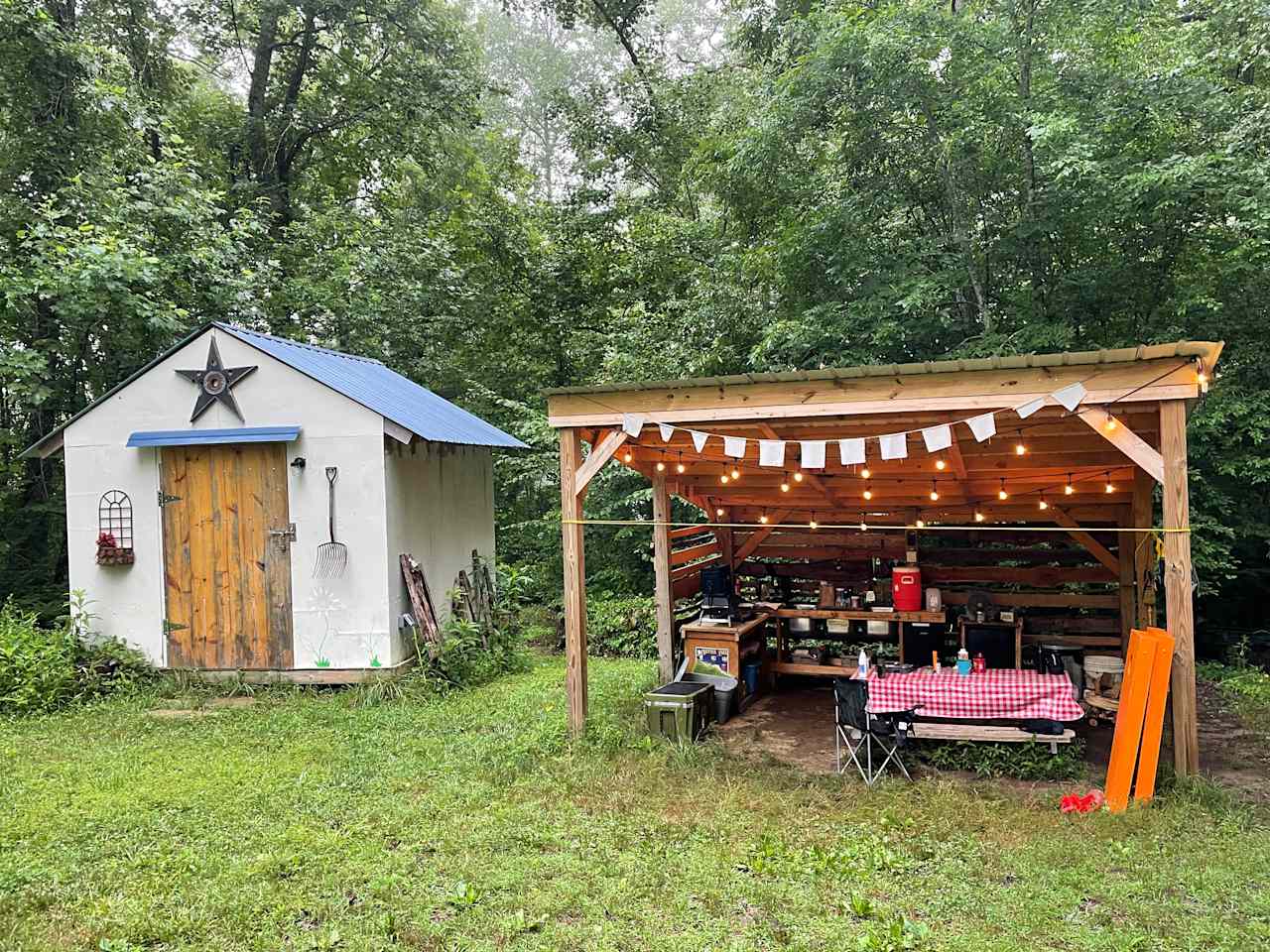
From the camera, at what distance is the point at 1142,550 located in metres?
7.18

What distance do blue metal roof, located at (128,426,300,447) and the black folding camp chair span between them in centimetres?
567

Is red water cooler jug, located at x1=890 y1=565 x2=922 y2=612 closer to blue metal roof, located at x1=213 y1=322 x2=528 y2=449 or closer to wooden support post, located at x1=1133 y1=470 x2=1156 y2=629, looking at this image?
wooden support post, located at x1=1133 y1=470 x2=1156 y2=629

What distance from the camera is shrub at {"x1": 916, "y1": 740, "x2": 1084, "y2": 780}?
5.65 meters

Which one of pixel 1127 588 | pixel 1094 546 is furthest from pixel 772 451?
pixel 1127 588

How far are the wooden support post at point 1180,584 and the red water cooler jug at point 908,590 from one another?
299cm

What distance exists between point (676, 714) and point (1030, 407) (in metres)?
3.29

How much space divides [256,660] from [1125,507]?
8.25 meters

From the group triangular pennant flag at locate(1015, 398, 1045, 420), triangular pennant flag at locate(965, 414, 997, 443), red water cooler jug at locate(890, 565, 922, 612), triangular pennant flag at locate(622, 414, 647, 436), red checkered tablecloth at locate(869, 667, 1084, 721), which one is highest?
triangular pennant flag at locate(622, 414, 647, 436)

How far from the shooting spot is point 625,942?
3619 mm

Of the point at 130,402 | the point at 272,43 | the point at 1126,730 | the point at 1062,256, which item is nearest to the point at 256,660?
the point at 130,402

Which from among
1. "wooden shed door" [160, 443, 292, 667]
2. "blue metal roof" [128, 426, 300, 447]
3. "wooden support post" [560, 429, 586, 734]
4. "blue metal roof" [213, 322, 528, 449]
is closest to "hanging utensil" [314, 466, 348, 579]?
"wooden shed door" [160, 443, 292, 667]

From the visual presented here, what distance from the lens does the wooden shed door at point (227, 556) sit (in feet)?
28.0

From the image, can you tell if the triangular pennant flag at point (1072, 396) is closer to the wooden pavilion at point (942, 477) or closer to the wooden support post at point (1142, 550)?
the wooden pavilion at point (942, 477)

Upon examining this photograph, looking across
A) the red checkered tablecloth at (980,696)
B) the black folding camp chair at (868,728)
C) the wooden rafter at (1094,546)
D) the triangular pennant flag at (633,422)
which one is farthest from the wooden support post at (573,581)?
the wooden rafter at (1094,546)
